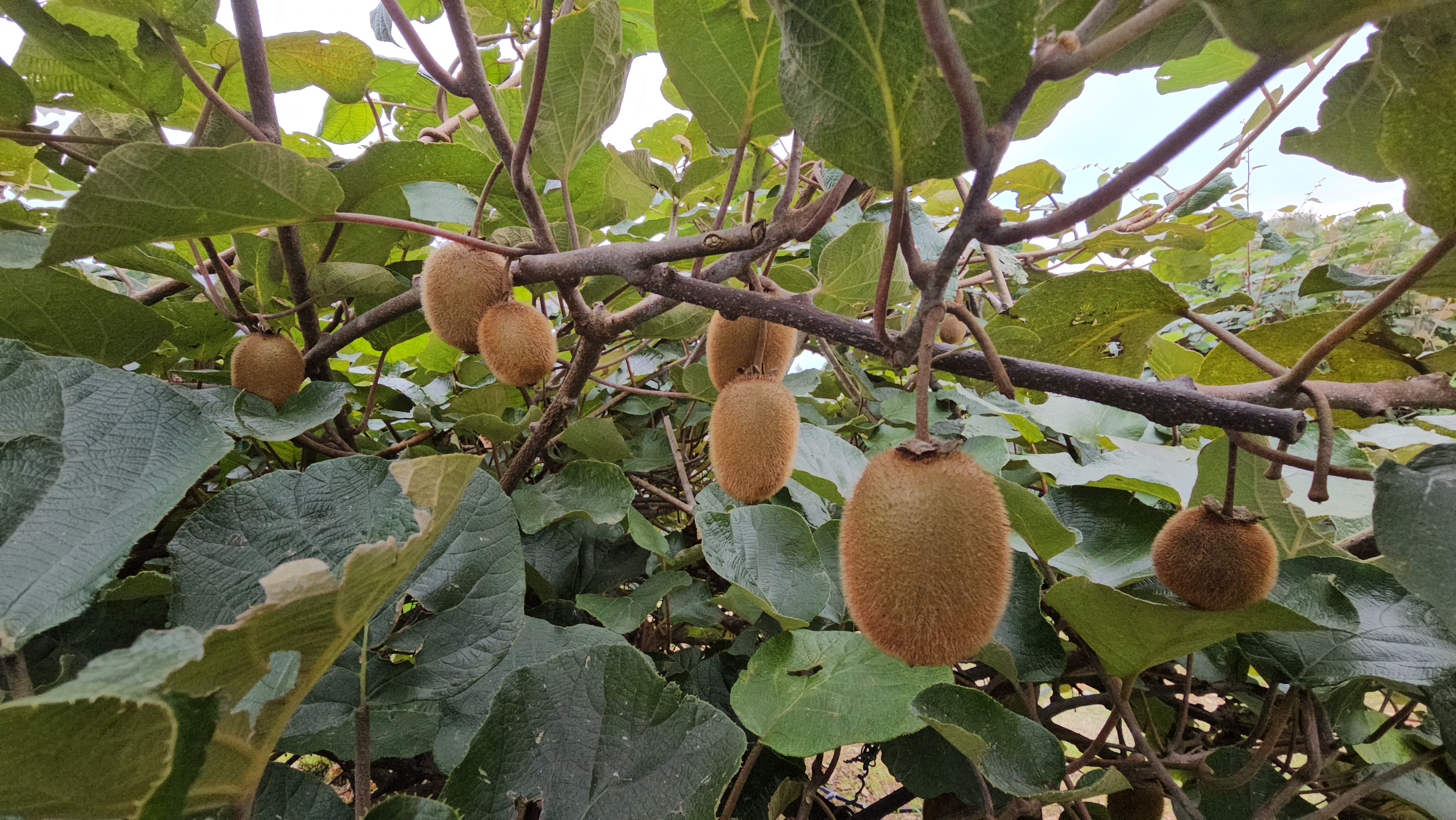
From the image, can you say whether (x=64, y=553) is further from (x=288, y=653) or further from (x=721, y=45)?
(x=721, y=45)

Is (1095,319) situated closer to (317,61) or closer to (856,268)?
(856,268)

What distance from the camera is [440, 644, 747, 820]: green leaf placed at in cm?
43

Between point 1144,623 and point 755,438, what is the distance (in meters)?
0.38

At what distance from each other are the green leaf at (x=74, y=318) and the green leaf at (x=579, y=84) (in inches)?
17.1

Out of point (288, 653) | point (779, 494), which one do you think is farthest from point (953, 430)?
point (288, 653)

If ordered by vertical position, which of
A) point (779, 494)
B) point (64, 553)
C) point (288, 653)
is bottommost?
point (779, 494)

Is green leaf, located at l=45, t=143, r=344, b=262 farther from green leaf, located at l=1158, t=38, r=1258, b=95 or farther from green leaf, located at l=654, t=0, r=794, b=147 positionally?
green leaf, located at l=1158, t=38, r=1258, b=95

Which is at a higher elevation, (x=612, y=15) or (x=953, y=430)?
(x=612, y=15)

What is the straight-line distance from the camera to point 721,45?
0.57 meters

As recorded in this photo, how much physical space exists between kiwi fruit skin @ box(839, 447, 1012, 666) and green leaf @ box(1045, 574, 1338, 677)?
14 centimetres

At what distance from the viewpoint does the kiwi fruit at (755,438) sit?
2.25 ft

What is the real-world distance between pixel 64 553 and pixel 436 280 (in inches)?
17.5

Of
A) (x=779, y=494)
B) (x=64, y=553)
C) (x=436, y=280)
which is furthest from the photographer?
(x=779, y=494)

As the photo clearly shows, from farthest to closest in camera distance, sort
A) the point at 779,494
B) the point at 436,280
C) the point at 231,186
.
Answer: the point at 779,494 < the point at 436,280 < the point at 231,186
